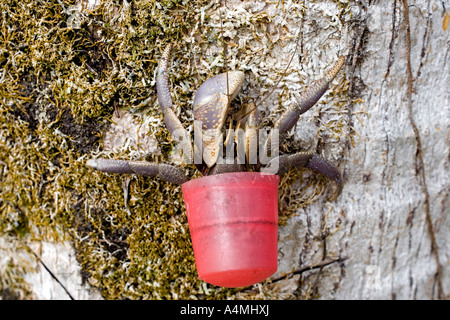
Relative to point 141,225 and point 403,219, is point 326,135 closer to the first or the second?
point 403,219

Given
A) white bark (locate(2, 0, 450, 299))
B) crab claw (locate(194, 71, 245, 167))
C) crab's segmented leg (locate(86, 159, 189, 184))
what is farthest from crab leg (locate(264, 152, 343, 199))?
crab's segmented leg (locate(86, 159, 189, 184))

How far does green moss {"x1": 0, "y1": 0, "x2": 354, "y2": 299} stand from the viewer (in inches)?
65.2

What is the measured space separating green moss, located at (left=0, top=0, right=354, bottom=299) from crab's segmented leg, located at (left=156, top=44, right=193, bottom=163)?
67mm

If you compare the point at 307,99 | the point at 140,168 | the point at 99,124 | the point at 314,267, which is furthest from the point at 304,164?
the point at 99,124

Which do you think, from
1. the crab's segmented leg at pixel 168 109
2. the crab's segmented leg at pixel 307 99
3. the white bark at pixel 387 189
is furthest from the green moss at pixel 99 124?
the crab's segmented leg at pixel 307 99

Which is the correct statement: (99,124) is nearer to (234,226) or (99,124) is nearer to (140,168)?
(140,168)

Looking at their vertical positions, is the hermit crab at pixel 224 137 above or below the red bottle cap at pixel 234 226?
above

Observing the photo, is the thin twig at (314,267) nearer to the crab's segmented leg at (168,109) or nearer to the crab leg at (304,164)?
the crab leg at (304,164)

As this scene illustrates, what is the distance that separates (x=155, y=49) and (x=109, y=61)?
205mm

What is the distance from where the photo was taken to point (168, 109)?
5.20ft

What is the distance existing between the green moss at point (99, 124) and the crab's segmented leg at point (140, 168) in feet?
0.54

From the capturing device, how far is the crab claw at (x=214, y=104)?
1496 millimetres

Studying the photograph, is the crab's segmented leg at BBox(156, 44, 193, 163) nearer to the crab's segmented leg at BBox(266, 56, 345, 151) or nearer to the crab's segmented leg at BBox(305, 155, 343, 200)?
the crab's segmented leg at BBox(266, 56, 345, 151)

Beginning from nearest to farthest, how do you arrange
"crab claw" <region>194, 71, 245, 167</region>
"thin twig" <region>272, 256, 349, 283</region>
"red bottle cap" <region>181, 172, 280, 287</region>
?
1. "red bottle cap" <region>181, 172, 280, 287</region>
2. "crab claw" <region>194, 71, 245, 167</region>
3. "thin twig" <region>272, 256, 349, 283</region>
